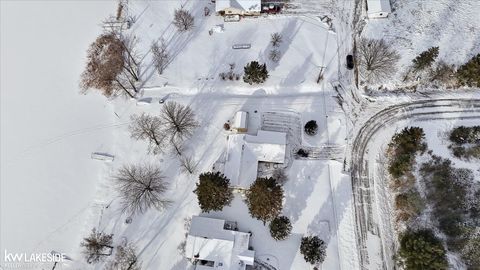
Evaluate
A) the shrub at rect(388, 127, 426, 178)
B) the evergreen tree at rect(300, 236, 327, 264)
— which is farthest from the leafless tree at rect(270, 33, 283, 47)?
the evergreen tree at rect(300, 236, 327, 264)

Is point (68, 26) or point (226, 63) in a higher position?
point (68, 26)

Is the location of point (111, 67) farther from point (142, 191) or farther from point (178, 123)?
point (142, 191)

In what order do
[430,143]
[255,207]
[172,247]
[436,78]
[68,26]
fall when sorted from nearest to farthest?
[255,207] < [172,247] < [430,143] < [436,78] < [68,26]

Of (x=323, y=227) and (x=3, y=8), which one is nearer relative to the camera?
(x=323, y=227)

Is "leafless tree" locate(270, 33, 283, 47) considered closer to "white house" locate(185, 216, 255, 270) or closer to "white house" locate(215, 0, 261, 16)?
"white house" locate(215, 0, 261, 16)

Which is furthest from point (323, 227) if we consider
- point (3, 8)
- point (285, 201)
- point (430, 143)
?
point (3, 8)

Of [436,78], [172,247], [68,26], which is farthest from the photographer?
[68,26]

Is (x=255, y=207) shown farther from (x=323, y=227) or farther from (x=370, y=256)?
(x=370, y=256)
